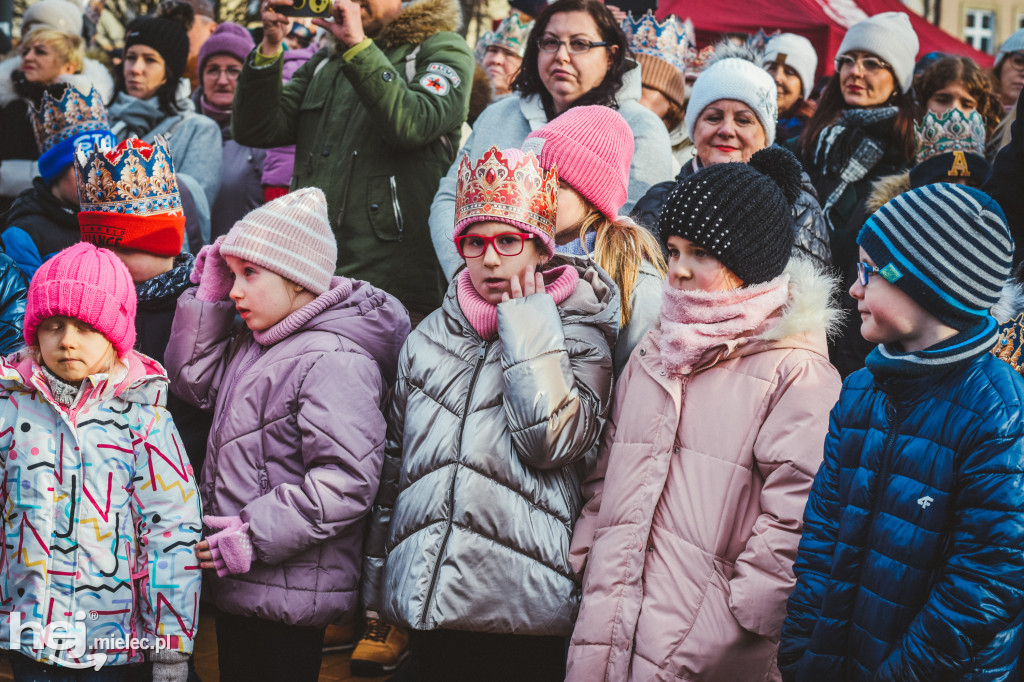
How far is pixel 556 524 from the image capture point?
304 cm

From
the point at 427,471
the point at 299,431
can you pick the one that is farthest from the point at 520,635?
the point at 299,431

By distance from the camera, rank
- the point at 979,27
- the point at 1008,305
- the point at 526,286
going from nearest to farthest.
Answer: the point at 1008,305 → the point at 526,286 → the point at 979,27

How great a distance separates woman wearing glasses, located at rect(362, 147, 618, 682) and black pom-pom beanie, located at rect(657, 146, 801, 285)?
1.34 feet

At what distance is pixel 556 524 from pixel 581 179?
3.96ft

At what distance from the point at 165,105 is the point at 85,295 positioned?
346 centimetres

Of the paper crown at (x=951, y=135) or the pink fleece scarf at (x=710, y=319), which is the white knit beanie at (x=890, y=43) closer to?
the paper crown at (x=951, y=135)

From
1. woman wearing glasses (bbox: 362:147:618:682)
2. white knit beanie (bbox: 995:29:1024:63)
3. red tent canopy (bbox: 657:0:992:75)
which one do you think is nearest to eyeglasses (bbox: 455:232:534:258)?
woman wearing glasses (bbox: 362:147:618:682)

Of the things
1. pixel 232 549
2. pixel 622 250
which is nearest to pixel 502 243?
pixel 622 250

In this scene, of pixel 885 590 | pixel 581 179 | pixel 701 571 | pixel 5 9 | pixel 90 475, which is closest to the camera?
pixel 885 590

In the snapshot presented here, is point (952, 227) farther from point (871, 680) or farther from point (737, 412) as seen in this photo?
point (871, 680)

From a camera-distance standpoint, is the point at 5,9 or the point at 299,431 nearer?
the point at 299,431

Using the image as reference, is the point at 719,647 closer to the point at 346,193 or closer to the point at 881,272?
the point at 881,272

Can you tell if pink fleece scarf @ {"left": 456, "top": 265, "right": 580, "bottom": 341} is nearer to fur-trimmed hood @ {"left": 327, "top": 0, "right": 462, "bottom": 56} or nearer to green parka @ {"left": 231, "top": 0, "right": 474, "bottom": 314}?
green parka @ {"left": 231, "top": 0, "right": 474, "bottom": 314}

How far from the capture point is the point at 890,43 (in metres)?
5.06
